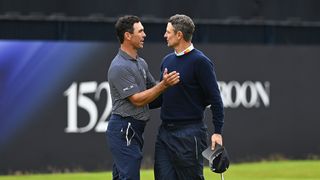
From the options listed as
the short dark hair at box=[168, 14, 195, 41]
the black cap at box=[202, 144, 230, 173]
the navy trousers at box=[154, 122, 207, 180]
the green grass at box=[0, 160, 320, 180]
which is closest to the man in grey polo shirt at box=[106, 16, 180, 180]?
the navy trousers at box=[154, 122, 207, 180]

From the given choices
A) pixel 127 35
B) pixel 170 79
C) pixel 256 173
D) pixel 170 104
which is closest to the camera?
pixel 170 79

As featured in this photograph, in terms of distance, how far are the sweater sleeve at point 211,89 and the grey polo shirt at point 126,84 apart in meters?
0.55

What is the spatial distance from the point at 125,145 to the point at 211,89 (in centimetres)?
89

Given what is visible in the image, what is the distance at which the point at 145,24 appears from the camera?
16438 mm

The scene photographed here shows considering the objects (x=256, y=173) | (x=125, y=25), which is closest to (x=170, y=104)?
(x=125, y=25)

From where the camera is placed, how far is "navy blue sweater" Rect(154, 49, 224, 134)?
8.65 metres

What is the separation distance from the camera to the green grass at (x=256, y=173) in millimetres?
14234

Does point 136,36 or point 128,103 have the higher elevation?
point 136,36

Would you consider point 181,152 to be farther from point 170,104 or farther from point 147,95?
point 147,95

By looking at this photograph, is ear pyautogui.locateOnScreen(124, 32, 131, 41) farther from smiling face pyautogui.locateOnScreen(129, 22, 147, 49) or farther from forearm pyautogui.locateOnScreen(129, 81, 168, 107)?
forearm pyautogui.locateOnScreen(129, 81, 168, 107)

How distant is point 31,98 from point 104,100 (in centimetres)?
113

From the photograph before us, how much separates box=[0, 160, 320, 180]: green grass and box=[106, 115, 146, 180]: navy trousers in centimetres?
520

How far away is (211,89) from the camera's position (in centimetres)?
865

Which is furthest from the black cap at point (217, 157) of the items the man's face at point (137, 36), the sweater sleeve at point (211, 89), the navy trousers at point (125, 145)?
the man's face at point (137, 36)
